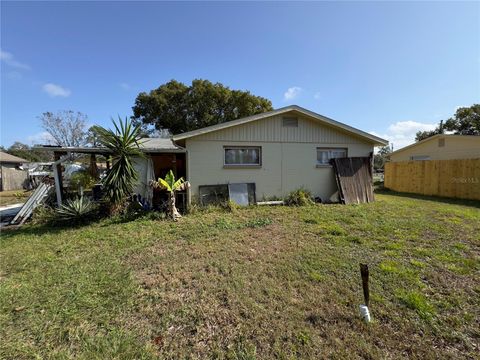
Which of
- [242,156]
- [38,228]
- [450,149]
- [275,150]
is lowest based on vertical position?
[38,228]

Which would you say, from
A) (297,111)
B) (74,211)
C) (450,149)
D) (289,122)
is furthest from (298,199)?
(450,149)

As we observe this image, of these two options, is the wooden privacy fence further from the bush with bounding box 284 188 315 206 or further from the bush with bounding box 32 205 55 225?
the bush with bounding box 32 205 55 225

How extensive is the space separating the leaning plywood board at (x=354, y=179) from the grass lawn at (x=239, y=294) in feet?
12.0

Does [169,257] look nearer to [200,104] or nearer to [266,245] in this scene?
[266,245]

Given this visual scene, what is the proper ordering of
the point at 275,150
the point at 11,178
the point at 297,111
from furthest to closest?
the point at 11,178
the point at 275,150
the point at 297,111

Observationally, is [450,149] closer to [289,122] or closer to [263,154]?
[289,122]

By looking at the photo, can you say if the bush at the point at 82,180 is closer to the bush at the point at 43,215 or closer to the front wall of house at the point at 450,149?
the bush at the point at 43,215

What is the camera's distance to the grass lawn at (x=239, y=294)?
7.28 feet

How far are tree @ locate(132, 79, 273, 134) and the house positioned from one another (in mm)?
15207

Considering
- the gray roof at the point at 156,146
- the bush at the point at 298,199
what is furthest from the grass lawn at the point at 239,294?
the gray roof at the point at 156,146

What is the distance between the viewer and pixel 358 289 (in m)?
3.09

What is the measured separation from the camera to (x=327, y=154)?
9.83 metres

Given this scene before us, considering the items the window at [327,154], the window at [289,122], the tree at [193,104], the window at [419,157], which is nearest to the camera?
the window at [289,122]

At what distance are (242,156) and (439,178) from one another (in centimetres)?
1083
